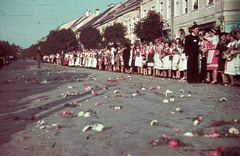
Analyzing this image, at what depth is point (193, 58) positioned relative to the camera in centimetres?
1266

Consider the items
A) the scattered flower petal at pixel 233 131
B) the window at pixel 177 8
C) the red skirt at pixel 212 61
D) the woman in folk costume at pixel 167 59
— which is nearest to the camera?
the scattered flower petal at pixel 233 131

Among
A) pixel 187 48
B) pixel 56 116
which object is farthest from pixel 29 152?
pixel 187 48

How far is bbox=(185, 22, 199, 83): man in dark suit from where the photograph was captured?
41.2 ft

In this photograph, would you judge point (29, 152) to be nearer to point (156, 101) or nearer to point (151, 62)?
point (156, 101)

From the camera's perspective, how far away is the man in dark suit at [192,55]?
12.6 metres

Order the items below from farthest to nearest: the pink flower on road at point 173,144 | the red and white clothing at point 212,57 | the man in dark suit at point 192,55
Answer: the man in dark suit at point 192,55
the red and white clothing at point 212,57
the pink flower on road at point 173,144

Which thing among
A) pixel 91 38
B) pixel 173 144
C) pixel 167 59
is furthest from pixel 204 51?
pixel 91 38

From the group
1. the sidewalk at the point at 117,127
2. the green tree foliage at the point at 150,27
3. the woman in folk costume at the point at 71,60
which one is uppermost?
the green tree foliage at the point at 150,27

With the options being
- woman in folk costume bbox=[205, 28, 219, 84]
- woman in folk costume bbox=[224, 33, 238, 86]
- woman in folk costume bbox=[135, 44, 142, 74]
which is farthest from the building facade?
woman in folk costume bbox=[224, 33, 238, 86]

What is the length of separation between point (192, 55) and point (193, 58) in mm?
137

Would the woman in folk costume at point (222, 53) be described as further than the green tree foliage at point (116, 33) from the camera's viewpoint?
No

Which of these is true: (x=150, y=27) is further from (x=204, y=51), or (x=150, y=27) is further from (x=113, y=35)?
(x=204, y=51)

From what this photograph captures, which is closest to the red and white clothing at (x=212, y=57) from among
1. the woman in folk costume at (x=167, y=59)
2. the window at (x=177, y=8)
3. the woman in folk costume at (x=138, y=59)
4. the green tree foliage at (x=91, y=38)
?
the woman in folk costume at (x=167, y=59)

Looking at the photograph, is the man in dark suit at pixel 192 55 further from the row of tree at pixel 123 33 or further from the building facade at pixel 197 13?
the row of tree at pixel 123 33
